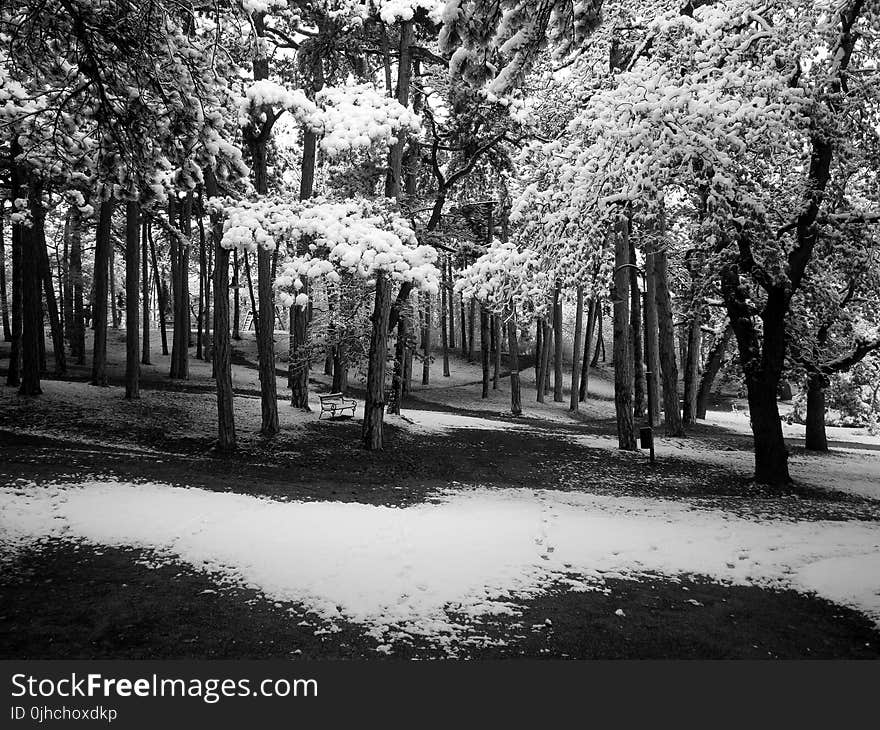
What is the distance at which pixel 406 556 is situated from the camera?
579cm

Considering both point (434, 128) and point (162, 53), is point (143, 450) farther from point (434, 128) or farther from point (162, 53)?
point (434, 128)

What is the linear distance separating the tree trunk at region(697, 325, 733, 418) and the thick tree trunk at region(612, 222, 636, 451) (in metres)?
5.72

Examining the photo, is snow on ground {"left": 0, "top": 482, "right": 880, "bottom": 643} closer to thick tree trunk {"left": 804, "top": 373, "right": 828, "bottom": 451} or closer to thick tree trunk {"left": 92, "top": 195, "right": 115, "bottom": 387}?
thick tree trunk {"left": 92, "top": 195, "right": 115, "bottom": 387}

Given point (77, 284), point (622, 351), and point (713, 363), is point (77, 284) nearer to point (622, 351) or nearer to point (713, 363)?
point (622, 351)

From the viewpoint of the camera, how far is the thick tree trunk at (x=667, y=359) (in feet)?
56.9

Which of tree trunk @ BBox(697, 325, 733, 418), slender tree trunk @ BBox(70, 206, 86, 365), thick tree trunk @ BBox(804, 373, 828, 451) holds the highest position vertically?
slender tree trunk @ BBox(70, 206, 86, 365)

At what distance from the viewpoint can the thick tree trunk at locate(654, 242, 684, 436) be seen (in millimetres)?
17328

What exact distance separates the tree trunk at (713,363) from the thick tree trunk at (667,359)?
2.07m

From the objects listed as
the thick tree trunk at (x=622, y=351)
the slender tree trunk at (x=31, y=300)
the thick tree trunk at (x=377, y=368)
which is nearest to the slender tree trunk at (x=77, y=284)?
the slender tree trunk at (x=31, y=300)

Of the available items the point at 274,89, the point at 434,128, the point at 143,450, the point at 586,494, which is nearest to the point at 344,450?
the point at 143,450

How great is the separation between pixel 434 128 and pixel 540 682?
1322cm

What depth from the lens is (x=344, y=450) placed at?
12766 millimetres

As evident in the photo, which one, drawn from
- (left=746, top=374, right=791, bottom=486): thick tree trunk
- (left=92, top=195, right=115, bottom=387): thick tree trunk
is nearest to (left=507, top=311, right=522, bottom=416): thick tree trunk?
(left=746, top=374, right=791, bottom=486): thick tree trunk

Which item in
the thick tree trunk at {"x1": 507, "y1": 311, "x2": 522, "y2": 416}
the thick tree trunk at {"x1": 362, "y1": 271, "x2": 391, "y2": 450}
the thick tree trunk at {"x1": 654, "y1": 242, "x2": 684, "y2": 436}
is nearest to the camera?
the thick tree trunk at {"x1": 362, "y1": 271, "x2": 391, "y2": 450}
